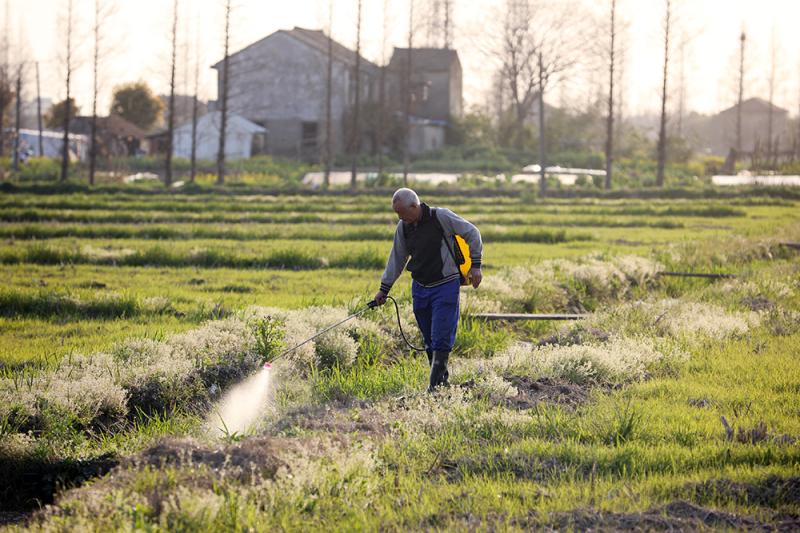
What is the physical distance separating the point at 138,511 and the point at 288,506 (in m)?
0.91

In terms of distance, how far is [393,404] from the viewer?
799 centimetres

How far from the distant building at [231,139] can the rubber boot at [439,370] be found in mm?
53372

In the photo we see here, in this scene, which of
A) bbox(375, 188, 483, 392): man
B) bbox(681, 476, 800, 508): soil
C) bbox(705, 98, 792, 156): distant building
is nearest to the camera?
bbox(681, 476, 800, 508): soil

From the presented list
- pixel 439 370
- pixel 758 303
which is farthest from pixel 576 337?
pixel 758 303

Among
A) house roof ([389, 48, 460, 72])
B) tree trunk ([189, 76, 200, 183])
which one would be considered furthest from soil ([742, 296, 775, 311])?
house roof ([389, 48, 460, 72])

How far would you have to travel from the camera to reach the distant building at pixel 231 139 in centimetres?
6194

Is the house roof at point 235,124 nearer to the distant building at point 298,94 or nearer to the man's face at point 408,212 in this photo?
the distant building at point 298,94

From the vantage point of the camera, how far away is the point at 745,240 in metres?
20.9

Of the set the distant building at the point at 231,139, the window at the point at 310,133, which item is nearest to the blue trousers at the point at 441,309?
the distant building at the point at 231,139

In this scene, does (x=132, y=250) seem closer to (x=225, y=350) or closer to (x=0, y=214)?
(x=0, y=214)

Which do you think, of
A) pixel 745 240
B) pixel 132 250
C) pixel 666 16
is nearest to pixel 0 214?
pixel 132 250

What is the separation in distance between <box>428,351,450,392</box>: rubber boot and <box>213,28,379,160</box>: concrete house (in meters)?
55.5

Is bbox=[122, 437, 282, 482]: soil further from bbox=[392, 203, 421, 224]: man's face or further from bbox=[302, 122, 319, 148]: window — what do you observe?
bbox=[302, 122, 319, 148]: window

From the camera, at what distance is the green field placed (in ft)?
18.4
